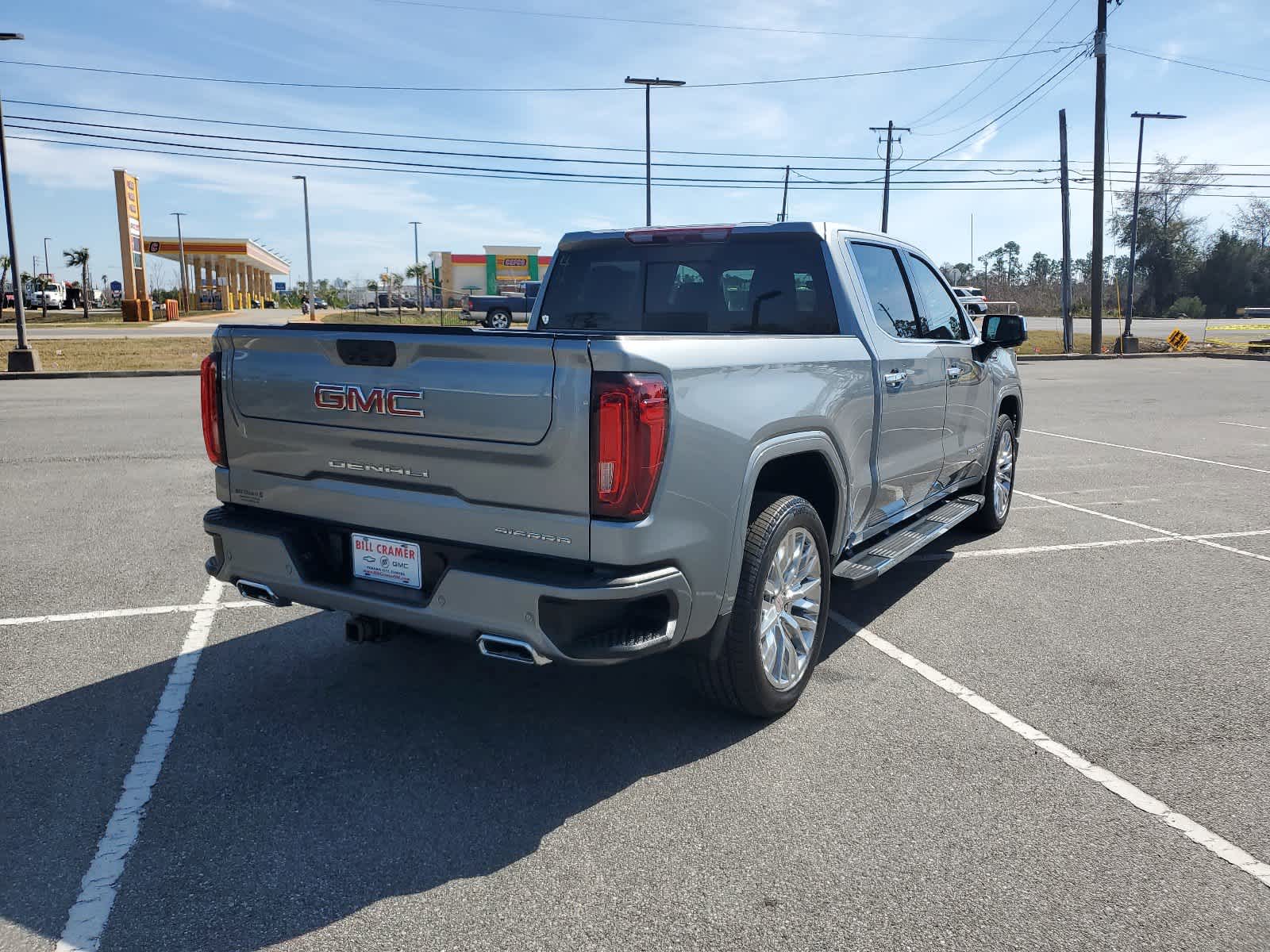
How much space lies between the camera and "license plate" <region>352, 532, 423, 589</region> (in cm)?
339

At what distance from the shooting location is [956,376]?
18.9 feet

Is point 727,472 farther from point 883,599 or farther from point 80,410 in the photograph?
point 80,410

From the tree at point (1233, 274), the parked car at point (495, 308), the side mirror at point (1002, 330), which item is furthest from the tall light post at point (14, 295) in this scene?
the tree at point (1233, 274)

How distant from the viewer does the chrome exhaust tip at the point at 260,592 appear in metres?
3.72

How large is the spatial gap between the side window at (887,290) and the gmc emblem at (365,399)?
8.22 ft

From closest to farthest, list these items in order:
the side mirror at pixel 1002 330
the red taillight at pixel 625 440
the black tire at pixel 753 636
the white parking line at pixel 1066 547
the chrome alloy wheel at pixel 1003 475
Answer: the red taillight at pixel 625 440
the black tire at pixel 753 636
the side mirror at pixel 1002 330
the white parking line at pixel 1066 547
the chrome alloy wheel at pixel 1003 475

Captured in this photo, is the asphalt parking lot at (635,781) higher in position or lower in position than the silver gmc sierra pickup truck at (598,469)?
lower

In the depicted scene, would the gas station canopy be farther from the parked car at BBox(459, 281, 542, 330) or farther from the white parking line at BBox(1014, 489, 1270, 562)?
the white parking line at BBox(1014, 489, 1270, 562)

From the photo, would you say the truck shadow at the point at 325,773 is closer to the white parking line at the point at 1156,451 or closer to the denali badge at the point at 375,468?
the denali badge at the point at 375,468

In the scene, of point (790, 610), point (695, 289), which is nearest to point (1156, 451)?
point (695, 289)

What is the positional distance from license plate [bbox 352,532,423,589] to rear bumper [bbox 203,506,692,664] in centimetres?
3

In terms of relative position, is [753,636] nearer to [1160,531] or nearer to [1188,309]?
[1160,531]

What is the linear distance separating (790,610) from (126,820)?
8.08 feet

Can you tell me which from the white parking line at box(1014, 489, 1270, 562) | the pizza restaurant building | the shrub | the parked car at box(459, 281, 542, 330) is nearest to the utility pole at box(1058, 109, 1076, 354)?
the parked car at box(459, 281, 542, 330)
